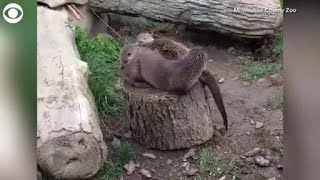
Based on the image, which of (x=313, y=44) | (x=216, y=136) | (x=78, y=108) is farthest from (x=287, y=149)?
(x=78, y=108)

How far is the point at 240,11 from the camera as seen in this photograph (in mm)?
2113

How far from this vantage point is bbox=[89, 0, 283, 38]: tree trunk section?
6.93 feet

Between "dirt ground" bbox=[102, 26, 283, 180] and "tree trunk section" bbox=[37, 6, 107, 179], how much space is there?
12 cm

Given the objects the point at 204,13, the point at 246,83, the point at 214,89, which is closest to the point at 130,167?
the point at 214,89

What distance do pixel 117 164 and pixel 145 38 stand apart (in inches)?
17.8

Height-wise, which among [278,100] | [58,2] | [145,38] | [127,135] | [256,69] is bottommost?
[127,135]

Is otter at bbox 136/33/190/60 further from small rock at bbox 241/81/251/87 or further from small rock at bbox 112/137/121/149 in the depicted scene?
small rock at bbox 112/137/121/149

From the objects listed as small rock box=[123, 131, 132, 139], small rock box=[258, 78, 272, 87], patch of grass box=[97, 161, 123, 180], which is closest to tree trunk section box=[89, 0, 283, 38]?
small rock box=[258, 78, 272, 87]

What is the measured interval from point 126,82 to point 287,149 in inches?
24.0

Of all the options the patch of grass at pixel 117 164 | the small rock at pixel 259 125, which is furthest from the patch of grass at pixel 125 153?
the small rock at pixel 259 125

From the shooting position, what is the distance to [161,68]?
6.82ft

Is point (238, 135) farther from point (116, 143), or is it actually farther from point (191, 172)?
point (116, 143)

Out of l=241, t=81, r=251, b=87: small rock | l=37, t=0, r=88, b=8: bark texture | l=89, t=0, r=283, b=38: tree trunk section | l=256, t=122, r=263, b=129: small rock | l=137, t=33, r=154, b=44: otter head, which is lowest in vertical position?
l=256, t=122, r=263, b=129: small rock

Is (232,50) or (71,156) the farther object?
(232,50)
